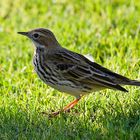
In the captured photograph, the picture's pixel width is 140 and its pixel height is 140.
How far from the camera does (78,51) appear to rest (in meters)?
9.77

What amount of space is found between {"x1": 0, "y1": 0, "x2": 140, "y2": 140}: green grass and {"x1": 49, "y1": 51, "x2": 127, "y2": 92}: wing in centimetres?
28

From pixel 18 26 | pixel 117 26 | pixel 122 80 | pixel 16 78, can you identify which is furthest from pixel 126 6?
pixel 122 80

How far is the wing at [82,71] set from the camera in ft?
24.6

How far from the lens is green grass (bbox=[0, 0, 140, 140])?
270 inches

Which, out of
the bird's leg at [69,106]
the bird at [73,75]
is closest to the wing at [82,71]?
the bird at [73,75]

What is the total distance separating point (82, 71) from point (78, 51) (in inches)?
83.7

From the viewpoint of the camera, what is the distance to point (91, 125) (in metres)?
6.90

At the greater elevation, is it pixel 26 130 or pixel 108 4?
pixel 108 4

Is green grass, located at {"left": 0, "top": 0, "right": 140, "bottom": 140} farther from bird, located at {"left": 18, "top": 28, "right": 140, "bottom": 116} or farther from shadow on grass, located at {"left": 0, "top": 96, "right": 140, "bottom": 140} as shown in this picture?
bird, located at {"left": 18, "top": 28, "right": 140, "bottom": 116}

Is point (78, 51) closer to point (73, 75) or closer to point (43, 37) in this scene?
point (43, 37)

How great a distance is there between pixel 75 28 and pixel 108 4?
1.42m

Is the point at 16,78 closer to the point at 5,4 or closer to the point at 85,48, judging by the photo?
the point at 85,48

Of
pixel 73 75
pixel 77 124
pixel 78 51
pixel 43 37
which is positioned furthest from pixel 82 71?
pixel 78 51

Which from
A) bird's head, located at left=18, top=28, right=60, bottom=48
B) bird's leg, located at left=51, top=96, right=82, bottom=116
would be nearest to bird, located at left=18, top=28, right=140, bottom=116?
bird's leg, located at left=51, top=96, right=82, bottom=116
